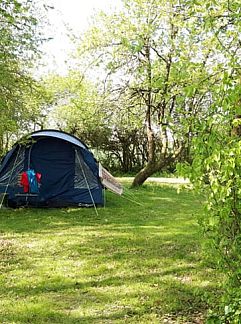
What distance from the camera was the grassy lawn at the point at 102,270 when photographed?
3.74m

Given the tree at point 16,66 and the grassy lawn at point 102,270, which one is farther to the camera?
the tree at point 16,66

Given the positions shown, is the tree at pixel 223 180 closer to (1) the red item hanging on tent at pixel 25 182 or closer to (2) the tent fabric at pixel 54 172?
(2) the tent fabric at pixel 54 172

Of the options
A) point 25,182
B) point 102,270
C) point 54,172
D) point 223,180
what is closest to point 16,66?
point 25,182

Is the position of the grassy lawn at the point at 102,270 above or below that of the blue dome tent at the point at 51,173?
below

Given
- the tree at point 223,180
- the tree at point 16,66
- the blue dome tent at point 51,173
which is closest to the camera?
the tree at point 223,180

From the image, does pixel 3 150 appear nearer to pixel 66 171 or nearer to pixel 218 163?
pixel 66 171

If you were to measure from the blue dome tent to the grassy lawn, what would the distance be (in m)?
0.87

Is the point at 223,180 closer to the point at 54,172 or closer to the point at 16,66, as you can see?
the point at 16,66

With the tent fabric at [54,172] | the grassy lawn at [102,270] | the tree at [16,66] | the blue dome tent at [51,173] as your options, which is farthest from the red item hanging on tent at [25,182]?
the tree at [16,66]

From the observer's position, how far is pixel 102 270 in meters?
4.93

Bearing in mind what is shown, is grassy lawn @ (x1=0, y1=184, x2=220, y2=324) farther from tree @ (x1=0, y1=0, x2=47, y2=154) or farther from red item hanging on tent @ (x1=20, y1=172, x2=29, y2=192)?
tree @ (x1=0, y1=0, x2=47, y2=154)

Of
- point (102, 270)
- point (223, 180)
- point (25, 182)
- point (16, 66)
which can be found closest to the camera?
point (223, 180)

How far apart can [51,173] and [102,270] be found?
5.07m

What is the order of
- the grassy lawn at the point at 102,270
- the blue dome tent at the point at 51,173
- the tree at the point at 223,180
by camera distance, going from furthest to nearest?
the blue dome tent at the point at 51,173
the grassy lawn at the point at 102,270
the tree at the point at 223,180
